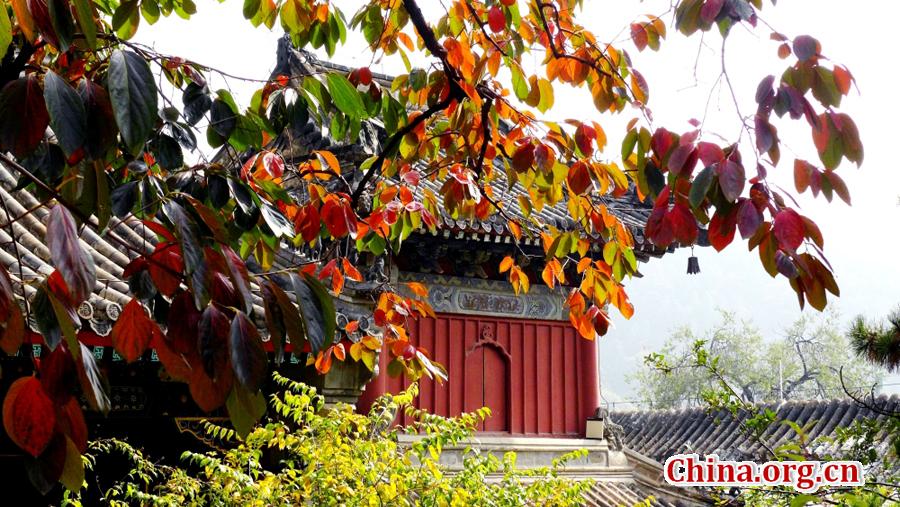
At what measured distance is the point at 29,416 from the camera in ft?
4.20

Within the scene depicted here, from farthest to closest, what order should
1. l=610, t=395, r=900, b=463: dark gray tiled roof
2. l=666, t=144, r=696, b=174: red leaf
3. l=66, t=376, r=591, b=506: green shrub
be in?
l=610, t=395, r=900, b=463: dark gray tiled roof → l=66, t=376, r=591, b=506: green shrub → l=666, t=144, r=696, b=174: red leaf

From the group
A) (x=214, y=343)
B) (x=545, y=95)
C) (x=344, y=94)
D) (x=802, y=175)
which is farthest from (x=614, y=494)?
(x=214, y=343)

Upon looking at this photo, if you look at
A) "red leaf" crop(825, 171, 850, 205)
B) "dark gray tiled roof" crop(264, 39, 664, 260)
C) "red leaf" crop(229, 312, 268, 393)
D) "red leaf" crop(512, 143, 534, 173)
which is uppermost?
"dark gray tiled roof" crop(264, 39, 664, 260)

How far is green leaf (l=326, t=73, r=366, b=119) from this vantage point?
2.53 m

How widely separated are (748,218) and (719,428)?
14471 millimetres

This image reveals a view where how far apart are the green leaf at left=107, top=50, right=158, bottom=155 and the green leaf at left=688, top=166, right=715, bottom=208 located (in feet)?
3.17

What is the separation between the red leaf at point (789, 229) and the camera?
172 centimetres

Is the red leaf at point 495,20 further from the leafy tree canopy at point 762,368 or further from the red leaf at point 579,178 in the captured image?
the leafy tree canopy at point 762,368

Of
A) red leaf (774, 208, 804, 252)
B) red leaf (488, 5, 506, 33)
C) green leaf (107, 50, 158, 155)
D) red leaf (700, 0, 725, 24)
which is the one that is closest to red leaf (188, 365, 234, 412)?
green leaf (107, 50, 158, 155)

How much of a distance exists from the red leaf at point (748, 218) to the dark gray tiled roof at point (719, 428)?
1107 centimetres

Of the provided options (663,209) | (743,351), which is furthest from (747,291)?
→ (663,209)

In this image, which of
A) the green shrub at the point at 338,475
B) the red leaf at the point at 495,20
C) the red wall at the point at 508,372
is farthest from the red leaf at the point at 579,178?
the red wall at the point at 508,372

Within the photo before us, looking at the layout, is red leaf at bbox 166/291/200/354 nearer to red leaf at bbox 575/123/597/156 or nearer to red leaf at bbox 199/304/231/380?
red leaf at bbox 199/304/231/380

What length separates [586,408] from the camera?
944 centimetres
